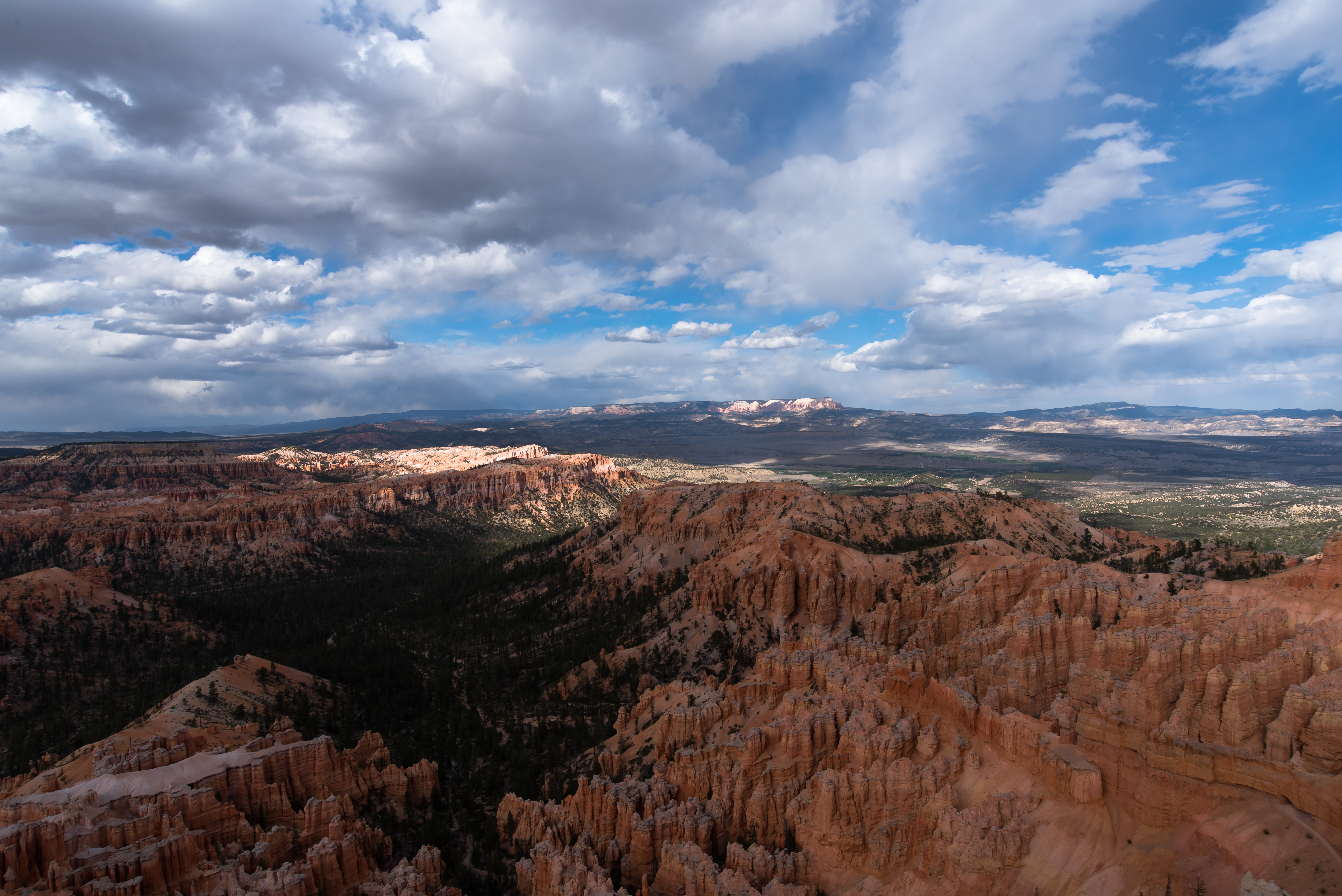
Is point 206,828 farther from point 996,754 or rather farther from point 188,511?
point 188,511

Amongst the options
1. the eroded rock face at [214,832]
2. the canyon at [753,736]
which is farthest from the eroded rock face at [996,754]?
the eroded rock face at [214,832]

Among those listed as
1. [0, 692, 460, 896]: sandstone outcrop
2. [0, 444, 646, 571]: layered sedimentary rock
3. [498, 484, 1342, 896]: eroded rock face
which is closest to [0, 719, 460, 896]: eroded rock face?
[0, 692, 460, 896]: sandstone outcrop

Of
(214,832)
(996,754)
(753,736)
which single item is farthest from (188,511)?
(996,754)

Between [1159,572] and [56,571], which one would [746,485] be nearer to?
[1159,572]

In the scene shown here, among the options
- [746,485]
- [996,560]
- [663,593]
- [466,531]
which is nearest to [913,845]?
[996,560]

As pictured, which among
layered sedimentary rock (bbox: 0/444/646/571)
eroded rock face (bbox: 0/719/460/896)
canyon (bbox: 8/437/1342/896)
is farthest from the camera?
layered sedimentary rock (bbox: 0/444/646/571)

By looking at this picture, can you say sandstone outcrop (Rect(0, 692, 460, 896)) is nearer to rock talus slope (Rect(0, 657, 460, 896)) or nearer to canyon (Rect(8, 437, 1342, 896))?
rock talus slope (Rect(0, 657, 460, 896))
